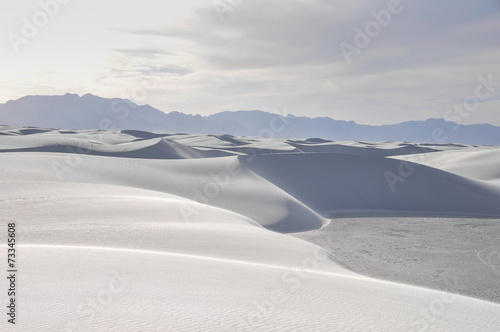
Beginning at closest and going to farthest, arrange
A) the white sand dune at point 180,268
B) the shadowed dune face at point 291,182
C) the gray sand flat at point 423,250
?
the white sand dune at point 180,268, the gray sand flat at point 423,250, the shadowed dune face at point 291,182

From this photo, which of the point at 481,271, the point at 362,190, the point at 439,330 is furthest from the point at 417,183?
the point at 439,330

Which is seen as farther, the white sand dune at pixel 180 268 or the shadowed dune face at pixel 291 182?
the shadowed dune face at pixel 291 182

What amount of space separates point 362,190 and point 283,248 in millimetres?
26572

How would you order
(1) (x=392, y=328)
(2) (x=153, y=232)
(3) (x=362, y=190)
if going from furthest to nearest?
(3) (x=362, y=190) → (2) (x=153, y=232) → (1) (x=392, y=328)

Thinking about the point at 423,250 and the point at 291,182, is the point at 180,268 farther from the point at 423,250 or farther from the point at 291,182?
the point at 291,182

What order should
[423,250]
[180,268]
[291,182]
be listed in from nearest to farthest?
[180,268], [423,250], [291,182]

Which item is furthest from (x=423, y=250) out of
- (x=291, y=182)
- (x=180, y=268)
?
(x=291, y=182)

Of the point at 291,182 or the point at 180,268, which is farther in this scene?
the point at 291,182

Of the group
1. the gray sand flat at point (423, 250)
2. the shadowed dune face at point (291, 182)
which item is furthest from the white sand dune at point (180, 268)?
the gray sand flat at point (423, 250)

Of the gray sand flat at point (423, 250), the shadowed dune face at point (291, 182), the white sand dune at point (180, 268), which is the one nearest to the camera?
the white sand dune at point (180, 268)

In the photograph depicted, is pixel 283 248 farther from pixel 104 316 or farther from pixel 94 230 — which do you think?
pixel 104 316

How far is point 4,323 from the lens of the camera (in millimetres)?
4719

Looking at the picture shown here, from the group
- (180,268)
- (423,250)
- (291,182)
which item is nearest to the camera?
(180,268)

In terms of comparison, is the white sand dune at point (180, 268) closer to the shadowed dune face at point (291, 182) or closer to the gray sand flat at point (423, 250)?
the shadowed dune face at point (291, 182)
